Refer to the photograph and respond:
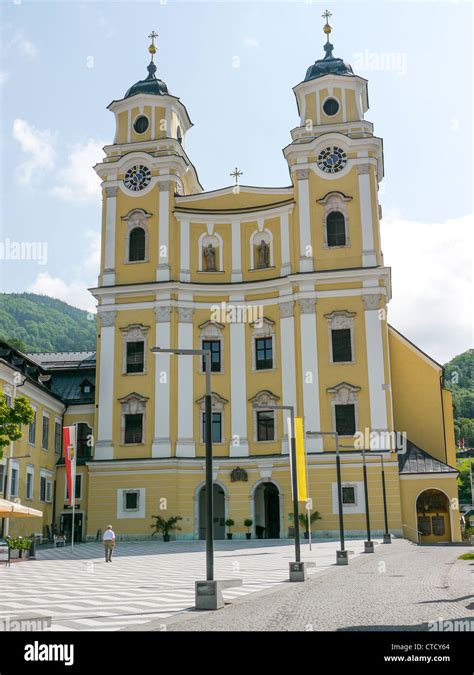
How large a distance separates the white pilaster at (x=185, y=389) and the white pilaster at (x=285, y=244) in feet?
23.1

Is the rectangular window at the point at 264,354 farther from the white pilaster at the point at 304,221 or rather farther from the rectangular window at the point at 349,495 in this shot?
the rectangular window at the point at 349,495

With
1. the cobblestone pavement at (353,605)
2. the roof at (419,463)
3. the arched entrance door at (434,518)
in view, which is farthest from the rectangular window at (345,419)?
the cobblestone pavement at (353,605)

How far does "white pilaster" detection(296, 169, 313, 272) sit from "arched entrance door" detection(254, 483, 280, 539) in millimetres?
14887

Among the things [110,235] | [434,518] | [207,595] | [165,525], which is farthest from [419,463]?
[207,595]

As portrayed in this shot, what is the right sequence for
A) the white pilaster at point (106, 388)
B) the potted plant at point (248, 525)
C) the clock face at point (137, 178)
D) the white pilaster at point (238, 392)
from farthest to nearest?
1. the clock face at point (137, 178)
2. the white pilaster at point (106, 388)
3. the white pilaster at point (238, 392)
4. the potted plant at point (248, 525)

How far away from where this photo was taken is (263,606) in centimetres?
1564

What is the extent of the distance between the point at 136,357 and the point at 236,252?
1026 centimetres

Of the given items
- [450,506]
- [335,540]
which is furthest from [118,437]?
[450,506]

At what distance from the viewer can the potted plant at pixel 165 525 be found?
4919 cm

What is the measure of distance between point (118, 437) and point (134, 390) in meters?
3.29

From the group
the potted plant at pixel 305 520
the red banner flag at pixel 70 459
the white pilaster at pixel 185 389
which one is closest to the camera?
the red banner flag at pixel 70 459

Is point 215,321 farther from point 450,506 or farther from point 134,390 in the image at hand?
point 450,506
